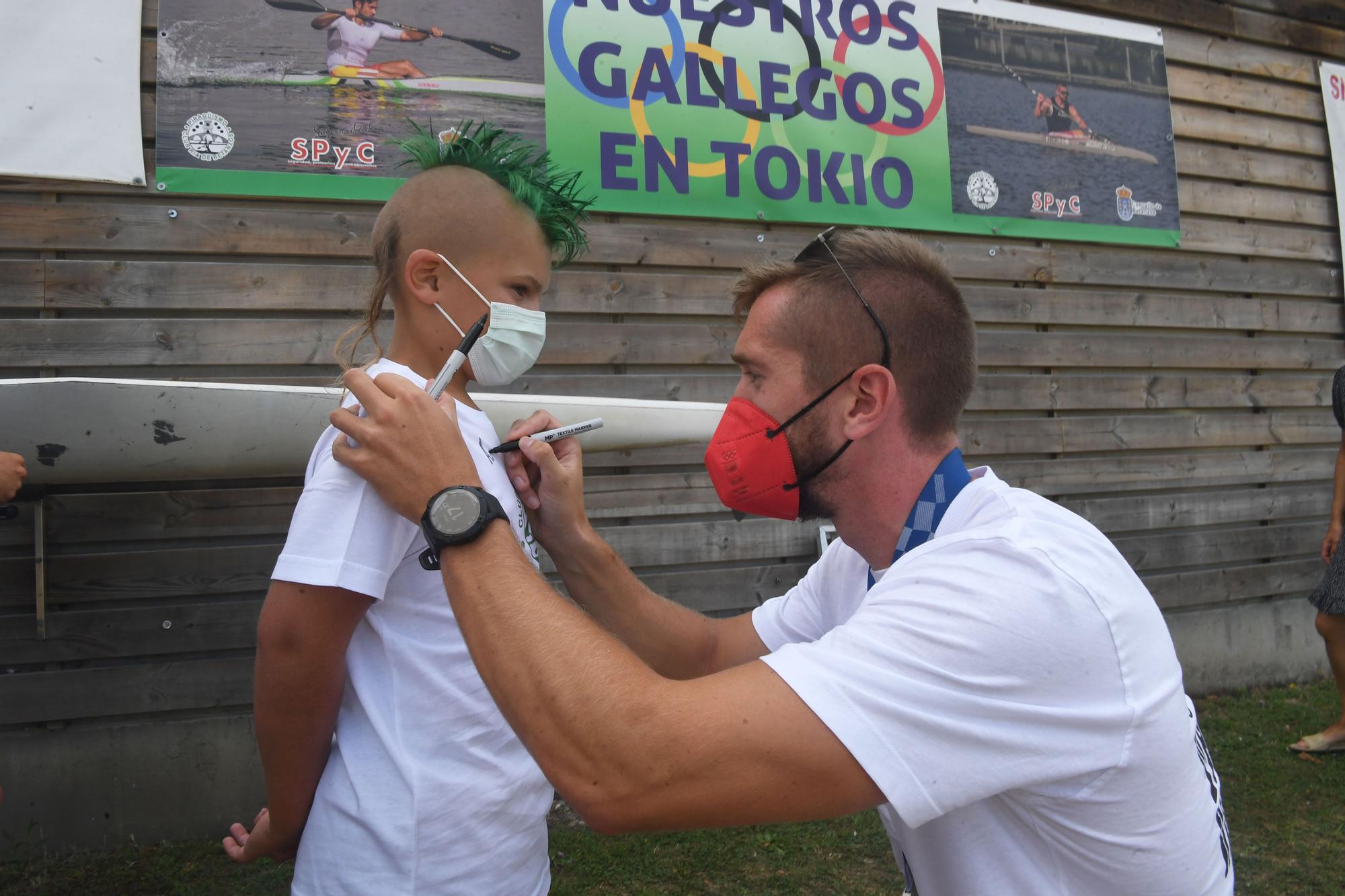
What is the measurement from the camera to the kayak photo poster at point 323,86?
3566 millimetres

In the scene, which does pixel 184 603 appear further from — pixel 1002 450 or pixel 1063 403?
pixel 1063 403

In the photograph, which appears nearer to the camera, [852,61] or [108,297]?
[108,297]

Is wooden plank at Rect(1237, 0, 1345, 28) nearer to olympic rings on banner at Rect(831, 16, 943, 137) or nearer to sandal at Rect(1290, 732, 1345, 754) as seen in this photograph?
olympic rings on banner at Rect(831, 16, 943, 137)

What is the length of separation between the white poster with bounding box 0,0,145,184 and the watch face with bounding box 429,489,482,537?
10.4 ft

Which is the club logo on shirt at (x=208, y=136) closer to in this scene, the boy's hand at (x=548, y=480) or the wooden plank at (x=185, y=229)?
the wooden plank at (x=185, y=229)

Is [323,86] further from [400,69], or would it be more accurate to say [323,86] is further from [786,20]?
[786,20]

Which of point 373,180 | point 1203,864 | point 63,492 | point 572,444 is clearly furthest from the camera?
point 373,180

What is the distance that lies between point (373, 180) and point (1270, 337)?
224 inches

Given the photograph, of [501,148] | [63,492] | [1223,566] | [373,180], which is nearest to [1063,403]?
[1223,566]

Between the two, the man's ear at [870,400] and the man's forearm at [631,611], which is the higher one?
the man's ear at [870,400]

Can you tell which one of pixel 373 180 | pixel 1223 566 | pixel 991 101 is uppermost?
pixel 991 101

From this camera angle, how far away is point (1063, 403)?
521 cm

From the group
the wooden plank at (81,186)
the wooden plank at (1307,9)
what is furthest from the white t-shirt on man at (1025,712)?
the wooden plank at (1307,9)

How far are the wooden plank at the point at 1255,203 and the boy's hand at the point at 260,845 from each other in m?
5.96
